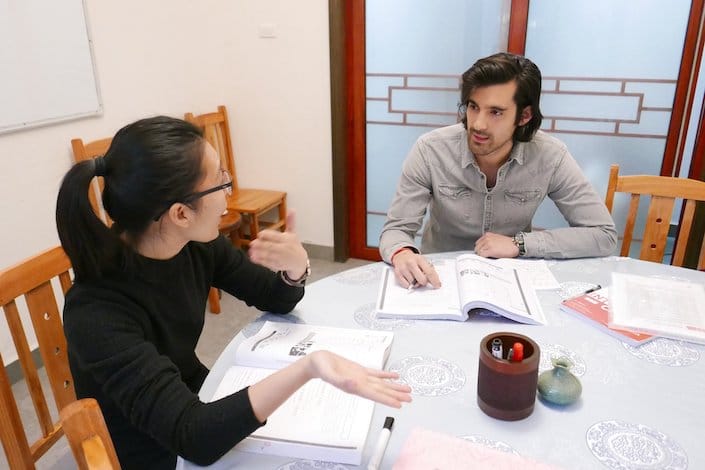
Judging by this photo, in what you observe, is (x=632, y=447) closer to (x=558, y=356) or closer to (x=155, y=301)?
(x=558, y=356)

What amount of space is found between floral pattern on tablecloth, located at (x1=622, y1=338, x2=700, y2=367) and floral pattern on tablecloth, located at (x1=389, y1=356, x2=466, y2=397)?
14.8 inches

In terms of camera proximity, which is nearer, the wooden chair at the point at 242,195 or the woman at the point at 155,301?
the woman at the point at 155,301

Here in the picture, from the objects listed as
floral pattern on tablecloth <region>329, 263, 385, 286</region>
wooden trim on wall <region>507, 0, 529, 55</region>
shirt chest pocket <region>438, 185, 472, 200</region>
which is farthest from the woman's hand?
wooden trim on wall <region>507, 0, 529, 55</region>

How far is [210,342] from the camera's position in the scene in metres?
2.46

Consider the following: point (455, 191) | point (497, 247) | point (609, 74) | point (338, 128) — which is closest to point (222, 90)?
point (338, 128)

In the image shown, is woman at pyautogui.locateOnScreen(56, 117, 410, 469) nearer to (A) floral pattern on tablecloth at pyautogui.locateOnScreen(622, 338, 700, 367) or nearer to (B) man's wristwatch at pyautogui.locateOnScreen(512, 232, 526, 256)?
(A) floral pattern on tablecloth at pyautogui.locateOnScreen(622, 338, 700, 367)

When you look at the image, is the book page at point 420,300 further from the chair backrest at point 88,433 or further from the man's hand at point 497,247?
the chair backrest at point 88,433

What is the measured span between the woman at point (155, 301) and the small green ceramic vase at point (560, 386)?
0.28 metres

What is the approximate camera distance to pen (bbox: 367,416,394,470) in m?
0.76

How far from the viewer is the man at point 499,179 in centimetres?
157

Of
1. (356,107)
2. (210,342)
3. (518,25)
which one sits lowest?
(210,342)

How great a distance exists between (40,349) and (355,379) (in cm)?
70

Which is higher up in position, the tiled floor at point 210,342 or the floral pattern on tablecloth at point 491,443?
the floral pattern on tablecloth at point 491,443

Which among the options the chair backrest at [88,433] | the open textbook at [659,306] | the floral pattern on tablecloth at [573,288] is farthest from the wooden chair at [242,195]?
the chair backrest at [88,433]
